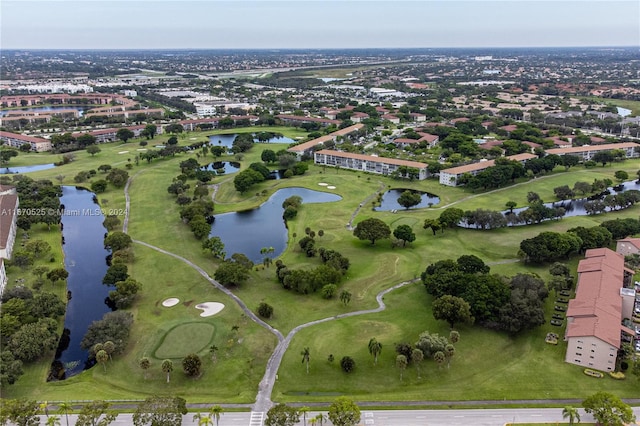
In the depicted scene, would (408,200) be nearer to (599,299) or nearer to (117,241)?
(599,299)

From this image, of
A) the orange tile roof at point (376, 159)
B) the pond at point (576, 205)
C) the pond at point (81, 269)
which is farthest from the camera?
the orange tile roof at point (376, 159)

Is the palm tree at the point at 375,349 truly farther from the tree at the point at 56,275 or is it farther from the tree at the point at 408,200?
the tree at the point at 408,200

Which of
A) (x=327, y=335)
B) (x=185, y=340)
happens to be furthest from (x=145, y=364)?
(x=327, y=335)

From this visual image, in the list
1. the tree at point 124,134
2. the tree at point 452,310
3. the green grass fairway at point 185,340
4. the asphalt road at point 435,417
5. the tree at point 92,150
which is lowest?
the asphalt road at point 435,417

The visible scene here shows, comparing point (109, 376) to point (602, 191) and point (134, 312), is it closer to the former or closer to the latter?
point (134, 312)

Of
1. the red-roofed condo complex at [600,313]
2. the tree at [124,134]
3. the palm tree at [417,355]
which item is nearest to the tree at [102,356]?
the palm tree at [417,355]

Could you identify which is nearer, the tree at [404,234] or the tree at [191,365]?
the tree at [191,365]

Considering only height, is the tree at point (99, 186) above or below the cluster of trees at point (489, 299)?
above
